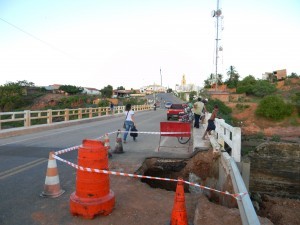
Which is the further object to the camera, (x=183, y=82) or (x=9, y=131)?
(x=183, y=82)

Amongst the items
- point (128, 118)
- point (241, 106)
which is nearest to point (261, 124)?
point (241, 106)

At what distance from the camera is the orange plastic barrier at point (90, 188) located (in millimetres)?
4574

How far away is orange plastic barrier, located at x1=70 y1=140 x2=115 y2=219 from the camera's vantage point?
4.57m

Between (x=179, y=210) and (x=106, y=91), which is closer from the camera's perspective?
(x=179, y=210)

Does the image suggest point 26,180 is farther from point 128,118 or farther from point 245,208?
point 128,118

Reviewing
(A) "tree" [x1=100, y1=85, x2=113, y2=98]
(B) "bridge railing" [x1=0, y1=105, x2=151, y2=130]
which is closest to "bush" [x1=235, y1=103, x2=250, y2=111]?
(B) "bridge railing" [x1=0, y1=105, x2=151, y2=130]

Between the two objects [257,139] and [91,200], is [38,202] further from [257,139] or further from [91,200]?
[257,139]

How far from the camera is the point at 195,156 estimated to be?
908 centimetres

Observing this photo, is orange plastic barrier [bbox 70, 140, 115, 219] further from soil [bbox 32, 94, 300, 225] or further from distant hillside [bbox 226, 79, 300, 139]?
distant hillside [bbox 226, 79, 300, 139]

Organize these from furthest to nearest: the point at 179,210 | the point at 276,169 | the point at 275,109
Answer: the point at 275,109 < the point at 276,169 < the point at 179,210

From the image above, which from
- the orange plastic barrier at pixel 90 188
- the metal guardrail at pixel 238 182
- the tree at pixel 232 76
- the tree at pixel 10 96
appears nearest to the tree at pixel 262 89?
the tree at pixel 232 76

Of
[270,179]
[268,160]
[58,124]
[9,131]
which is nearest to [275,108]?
[268,160]

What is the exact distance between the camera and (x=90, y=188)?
4.64 metres

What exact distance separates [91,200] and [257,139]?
35694 millimetres
